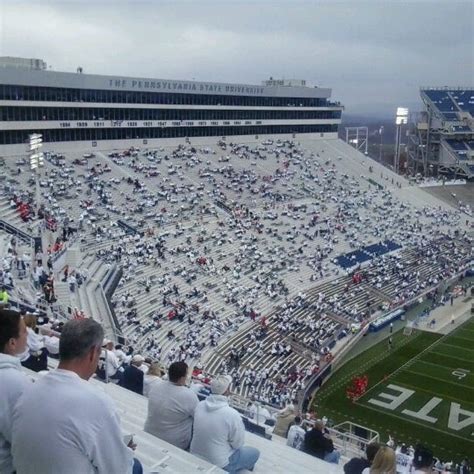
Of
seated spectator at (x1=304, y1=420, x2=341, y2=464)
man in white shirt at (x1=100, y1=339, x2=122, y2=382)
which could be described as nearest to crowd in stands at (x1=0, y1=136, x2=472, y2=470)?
man in white shirt at (x1=100, y1=339, x2=122, y2=382)

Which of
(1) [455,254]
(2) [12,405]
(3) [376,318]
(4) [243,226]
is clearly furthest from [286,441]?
(1) [455,254]

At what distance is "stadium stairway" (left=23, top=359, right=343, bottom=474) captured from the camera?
3.64 metres

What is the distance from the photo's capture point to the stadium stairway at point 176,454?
11.9ft

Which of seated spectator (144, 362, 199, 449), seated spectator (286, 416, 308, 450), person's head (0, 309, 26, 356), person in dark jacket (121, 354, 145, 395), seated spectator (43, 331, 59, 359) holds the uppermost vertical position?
person's head (0, 309, 26, 356)

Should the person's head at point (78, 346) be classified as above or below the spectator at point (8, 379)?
above

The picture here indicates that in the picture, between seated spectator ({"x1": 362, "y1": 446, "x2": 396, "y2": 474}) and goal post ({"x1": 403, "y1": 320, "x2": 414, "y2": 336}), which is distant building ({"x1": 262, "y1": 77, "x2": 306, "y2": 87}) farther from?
seated spectator ({"x1": 362, "y1": 446, "x2": 396, "y2": 474})

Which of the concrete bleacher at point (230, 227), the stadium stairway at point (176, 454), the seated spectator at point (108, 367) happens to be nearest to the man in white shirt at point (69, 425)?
the stadium stairway at point (176, 454)

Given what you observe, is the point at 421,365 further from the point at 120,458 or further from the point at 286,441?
the point at 120,458

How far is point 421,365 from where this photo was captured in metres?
21.7

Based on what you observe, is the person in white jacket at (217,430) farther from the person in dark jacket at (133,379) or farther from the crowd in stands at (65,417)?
the person in dark jacket at (133,379)

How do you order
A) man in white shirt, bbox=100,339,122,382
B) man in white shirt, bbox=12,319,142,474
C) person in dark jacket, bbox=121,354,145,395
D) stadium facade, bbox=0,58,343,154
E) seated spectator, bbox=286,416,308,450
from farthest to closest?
stadium facade, bbox=0,58,343,154, man in white shirt, bbox=100,339,122,382, person in dark jacket, bbox=121,354,145,395, seated spectator, bbox=286,416,308,450, man in white shirt, bbox=12,319,142,474

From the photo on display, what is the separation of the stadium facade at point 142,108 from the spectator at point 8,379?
1116 inches

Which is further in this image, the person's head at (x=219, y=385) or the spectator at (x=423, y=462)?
the spectator at (x=423, y=462)

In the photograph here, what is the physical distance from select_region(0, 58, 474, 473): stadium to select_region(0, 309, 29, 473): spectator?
1027 mm
